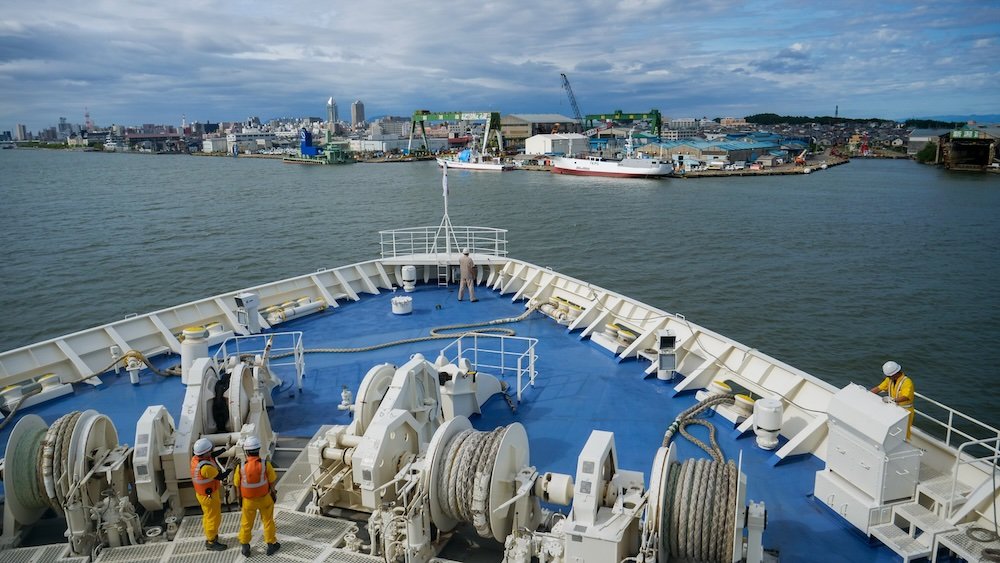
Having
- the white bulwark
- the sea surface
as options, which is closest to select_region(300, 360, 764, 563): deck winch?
the sea surface

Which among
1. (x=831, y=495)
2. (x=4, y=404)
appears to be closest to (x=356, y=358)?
(x=4, y=404)

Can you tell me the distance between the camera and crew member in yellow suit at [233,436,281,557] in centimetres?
482

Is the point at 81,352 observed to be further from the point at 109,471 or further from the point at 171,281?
the point at 171,281

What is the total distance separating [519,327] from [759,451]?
5064mm

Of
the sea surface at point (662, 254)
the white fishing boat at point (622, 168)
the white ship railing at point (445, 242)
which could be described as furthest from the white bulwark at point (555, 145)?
the white ship railing at point (445, 242)

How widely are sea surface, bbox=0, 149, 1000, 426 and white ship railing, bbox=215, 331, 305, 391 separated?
11869mm

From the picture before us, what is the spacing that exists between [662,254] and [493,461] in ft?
85.4

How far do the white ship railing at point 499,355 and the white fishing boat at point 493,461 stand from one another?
0.37 feet

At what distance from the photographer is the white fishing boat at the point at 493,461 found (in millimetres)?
4637

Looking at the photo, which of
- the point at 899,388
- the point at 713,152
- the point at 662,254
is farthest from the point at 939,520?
the point at 713,152

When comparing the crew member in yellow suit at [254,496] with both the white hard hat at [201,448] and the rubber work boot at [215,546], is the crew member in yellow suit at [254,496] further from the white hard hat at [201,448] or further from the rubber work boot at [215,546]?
the white hard hat at [201,448]

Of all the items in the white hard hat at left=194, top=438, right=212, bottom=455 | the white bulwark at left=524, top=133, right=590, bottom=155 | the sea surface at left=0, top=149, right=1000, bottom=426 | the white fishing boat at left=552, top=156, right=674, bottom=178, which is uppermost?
the white bulwark at left=524, top=133, right=590, bottom=155

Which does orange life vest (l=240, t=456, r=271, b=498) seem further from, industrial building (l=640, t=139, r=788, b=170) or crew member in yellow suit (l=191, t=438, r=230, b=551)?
industrial building (l=640, t=139, r=788, b=170)

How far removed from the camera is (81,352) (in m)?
9.38
